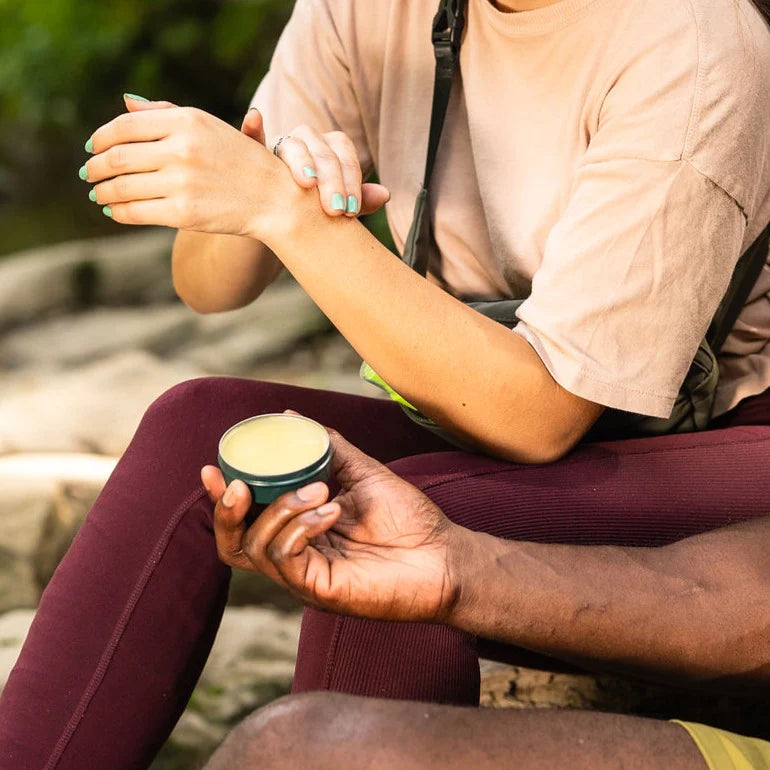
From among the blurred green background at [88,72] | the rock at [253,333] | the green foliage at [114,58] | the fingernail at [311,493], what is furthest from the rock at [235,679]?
the green foliage at [114,58]

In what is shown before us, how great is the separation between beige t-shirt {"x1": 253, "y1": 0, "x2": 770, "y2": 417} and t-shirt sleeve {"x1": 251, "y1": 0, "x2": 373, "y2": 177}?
0.13 metres

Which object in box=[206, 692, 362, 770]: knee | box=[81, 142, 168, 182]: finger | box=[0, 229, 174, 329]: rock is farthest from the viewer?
box=[0, 229, 174, 329]: rock

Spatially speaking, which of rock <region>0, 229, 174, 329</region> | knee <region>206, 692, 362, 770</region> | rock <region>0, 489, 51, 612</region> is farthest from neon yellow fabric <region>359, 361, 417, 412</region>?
rock <region>0, 229, 174, 329</region>

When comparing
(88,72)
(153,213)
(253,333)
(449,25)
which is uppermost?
(449,25)

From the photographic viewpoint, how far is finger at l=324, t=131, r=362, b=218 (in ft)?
3.92

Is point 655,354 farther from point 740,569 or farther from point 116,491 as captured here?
point 116,491

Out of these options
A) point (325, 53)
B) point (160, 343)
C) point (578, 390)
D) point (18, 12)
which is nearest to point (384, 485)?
point (578, 390)

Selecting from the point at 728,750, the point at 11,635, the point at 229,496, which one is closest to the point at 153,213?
the point at 229,496

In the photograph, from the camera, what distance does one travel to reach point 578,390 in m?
1.19

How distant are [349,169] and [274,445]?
1.21 feet

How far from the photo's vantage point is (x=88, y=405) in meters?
2.69

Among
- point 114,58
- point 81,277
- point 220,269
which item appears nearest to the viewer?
point 220,269

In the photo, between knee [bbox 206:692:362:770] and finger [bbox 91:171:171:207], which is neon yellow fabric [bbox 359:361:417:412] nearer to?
finger [bbox 91:171:171:207]

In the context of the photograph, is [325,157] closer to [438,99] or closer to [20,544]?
[438,99]
